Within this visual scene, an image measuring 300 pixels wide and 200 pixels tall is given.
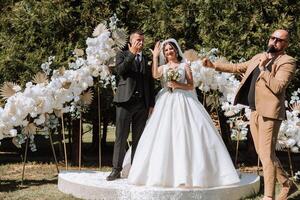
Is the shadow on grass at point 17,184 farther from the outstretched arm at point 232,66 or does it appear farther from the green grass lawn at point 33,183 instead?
the outstretched arm at point 232,66

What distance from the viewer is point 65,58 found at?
1088cm

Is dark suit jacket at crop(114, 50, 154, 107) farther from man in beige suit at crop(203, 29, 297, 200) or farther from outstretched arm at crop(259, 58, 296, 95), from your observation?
outstretched arm at crop(259, 58, 296, 95)

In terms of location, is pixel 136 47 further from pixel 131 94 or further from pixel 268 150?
pixel 268 150

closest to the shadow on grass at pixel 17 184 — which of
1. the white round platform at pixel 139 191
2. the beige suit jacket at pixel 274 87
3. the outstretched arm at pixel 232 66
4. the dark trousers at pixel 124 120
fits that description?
the white round platform at pixel 139 191

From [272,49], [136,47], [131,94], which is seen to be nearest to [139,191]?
[131,94]

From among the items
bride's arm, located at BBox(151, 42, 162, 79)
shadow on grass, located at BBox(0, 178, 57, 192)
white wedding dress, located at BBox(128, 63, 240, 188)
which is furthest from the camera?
shadow on grass, located at BBox(0, 178, 57, 192)

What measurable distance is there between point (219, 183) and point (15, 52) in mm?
5891

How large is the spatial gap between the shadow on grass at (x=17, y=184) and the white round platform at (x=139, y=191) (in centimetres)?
112

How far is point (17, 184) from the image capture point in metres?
8.70

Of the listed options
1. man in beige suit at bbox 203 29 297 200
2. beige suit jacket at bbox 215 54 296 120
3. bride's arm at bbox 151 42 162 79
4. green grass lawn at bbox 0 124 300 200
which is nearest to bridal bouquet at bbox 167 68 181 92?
bride's arm at bbox 151 42 162 79

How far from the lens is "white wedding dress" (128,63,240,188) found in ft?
22.0

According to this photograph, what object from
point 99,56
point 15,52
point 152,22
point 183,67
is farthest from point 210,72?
point 15,52

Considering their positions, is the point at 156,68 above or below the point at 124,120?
above

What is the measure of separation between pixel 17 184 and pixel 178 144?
132 inches
